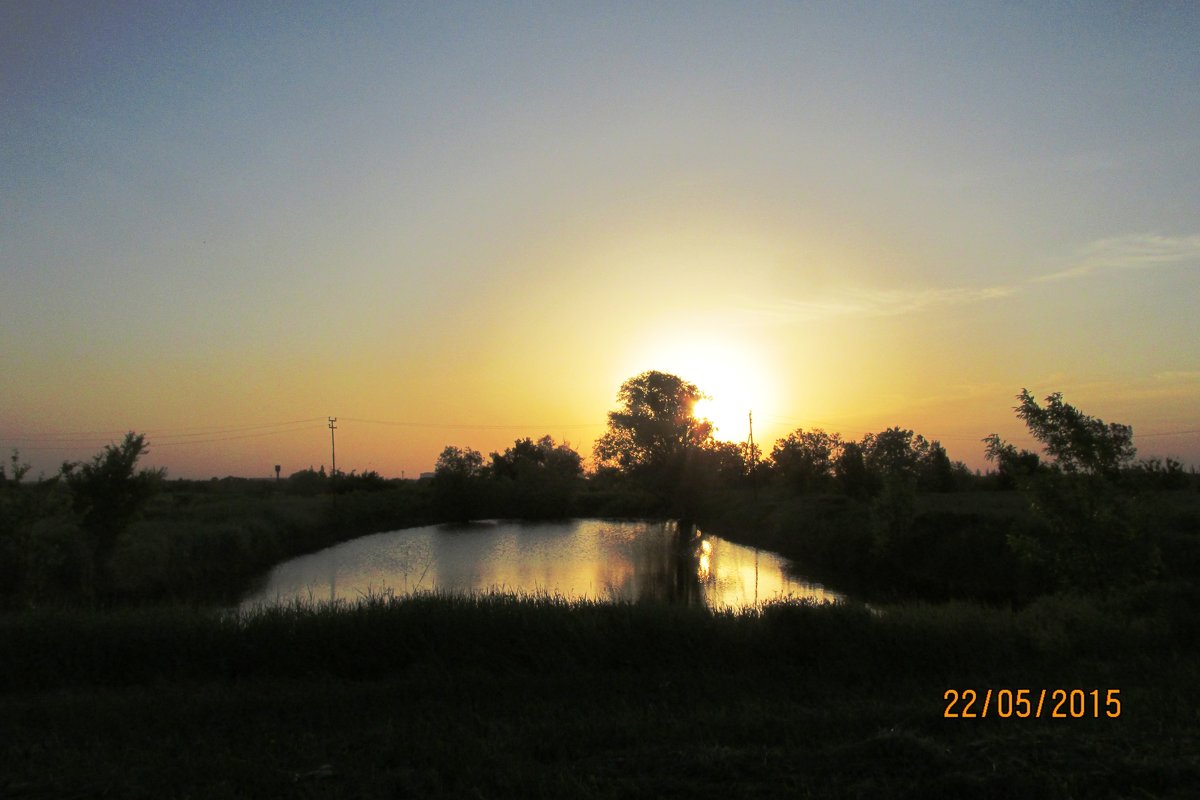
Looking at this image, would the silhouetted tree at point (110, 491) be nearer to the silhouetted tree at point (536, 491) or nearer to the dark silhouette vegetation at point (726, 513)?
the dark silhouette vegetation at point (726, 513)

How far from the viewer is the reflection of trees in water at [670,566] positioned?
2564 cm

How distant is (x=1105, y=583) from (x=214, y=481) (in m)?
99.4

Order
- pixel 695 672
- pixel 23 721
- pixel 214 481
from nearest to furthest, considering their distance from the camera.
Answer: pixel 23 721
pixel 695 672
pixel 214 481

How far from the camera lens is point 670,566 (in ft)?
116

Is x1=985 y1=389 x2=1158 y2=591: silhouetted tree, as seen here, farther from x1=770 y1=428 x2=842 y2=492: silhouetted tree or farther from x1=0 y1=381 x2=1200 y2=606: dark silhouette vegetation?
x1=770 y1=428 x2=842 y2=492: silhouetted tree

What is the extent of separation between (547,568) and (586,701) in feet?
84.7

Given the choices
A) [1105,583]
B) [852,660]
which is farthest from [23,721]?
A: [1105,583]

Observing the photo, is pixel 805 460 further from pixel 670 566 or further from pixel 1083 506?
pixel 1083 506

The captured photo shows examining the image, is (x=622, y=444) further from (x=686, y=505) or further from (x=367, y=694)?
(x=367, y=694)

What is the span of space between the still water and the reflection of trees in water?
0.05 metres

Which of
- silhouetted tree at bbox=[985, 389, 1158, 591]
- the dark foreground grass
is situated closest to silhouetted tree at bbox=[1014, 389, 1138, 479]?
silhouetted tree at bbox=[985, 389, 1158, 591]

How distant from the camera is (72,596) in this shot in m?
21.1
